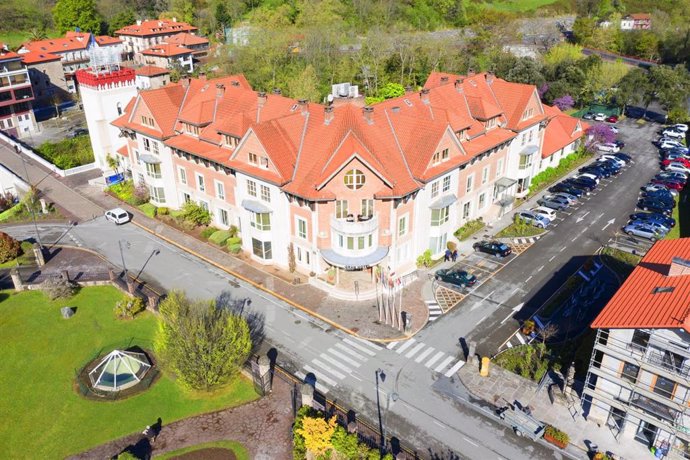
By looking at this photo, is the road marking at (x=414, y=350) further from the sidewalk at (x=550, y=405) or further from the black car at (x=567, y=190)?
the black car at (x=567, y=190)

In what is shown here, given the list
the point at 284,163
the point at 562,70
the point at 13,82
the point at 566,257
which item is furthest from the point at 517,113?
the point at 13,82

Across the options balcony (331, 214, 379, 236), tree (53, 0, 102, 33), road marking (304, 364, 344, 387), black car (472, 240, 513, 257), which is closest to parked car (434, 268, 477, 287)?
black car (472, 240, 513, 257)

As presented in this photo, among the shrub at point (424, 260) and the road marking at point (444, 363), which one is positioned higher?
the shrub at point (424, 260)

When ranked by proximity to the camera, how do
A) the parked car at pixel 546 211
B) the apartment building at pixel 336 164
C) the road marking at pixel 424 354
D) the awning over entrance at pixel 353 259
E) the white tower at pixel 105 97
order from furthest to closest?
the white tower at pixel 105 97 < the parked car at pixel 546 211 < the apartment building at pixel 336 164 < the awning over entrance at pixel 353 259 < the road marking at pixel 424 354

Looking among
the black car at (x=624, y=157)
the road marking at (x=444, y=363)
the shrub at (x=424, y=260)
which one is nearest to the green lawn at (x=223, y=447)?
the road marking at (x=444, y=363)

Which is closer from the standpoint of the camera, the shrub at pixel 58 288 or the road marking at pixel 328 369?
the road marking at pixel 328 369

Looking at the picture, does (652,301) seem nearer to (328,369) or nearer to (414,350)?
(414,350)

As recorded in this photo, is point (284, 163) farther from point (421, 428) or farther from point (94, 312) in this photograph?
point (421, 428)

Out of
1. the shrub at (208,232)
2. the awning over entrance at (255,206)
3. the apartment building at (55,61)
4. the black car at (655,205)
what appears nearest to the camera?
the awning over entrance at (255,206)
